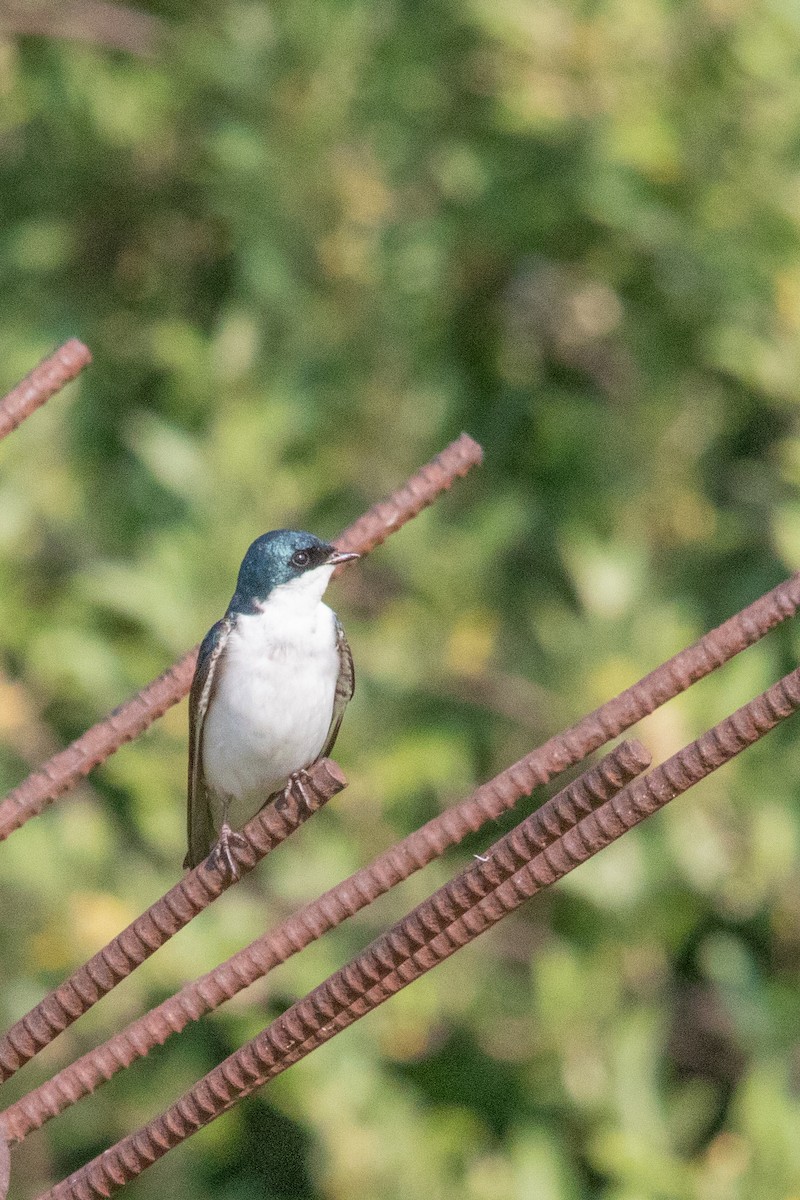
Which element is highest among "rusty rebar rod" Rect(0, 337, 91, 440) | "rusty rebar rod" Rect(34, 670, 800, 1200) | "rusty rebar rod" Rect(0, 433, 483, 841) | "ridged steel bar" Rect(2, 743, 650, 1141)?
"rusty rebar rod" Rect(0, 337, 91, 440)

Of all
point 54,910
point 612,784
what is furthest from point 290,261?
point 612,784

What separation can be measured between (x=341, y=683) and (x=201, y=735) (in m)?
0.31

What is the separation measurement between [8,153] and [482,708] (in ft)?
9.00

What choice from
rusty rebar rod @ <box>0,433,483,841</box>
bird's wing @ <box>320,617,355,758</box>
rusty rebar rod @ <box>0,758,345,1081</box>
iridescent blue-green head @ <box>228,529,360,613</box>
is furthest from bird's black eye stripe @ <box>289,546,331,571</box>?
rusty rebar rod @ <box>0,758,345,1081</box>

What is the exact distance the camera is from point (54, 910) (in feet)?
14.1

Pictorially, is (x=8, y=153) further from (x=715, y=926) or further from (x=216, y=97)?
(x=715, y=926)

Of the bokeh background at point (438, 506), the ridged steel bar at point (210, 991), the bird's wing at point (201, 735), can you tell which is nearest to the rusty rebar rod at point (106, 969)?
the ridged steel bar at point (210, 991)

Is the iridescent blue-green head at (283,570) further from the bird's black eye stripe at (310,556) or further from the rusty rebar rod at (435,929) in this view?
the rusty rebar rod at (435,929)

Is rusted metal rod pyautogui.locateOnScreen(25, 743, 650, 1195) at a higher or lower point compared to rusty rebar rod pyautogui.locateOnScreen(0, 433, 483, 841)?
lower

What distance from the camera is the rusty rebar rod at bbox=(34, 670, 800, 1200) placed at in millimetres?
1381

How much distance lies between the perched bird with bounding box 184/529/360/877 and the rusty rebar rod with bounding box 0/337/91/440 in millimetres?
1285

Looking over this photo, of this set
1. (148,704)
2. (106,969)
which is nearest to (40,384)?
(148,704)

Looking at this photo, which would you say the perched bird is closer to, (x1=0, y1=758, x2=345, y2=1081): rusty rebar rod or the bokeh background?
the bokeh background

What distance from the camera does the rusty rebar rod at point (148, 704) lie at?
173 centimetres
